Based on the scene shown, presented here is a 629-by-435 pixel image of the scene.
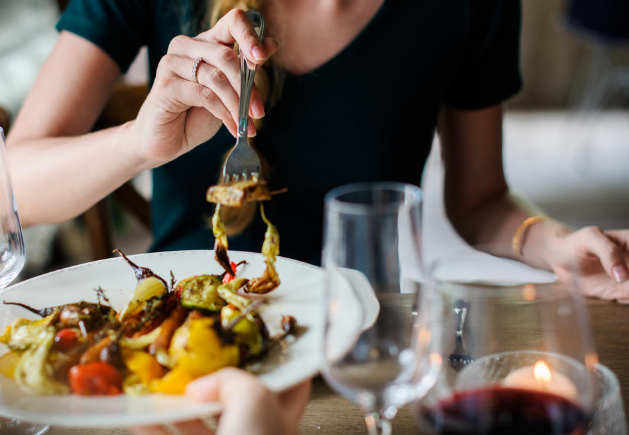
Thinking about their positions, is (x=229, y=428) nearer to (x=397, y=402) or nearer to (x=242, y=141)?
(x=397, y=402)

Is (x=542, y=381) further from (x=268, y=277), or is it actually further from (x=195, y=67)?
(x=195, y=67)

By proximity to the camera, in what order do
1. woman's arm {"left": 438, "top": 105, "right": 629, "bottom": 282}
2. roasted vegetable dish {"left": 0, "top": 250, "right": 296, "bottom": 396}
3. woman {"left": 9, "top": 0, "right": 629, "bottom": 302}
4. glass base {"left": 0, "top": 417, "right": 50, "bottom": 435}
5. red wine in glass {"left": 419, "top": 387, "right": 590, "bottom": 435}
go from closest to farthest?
red wine in glass {"left": 419, "top": 387, "right": 590, "bottom": 435} < roasted vegetable dish {"left": 0, "top": 250, "right": 296, "bottom": 396} < glass base {"left": 0, "top": 417, "right": 50, "bottom": 435} < woman {"left": 9, "top": 0, "right": 629, "bottom": 302} < woman's arm {"left": 438, "top": 105, "right": 629, "bottom": 282}

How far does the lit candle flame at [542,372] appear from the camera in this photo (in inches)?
18.2

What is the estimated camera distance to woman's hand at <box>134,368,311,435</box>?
42 cm

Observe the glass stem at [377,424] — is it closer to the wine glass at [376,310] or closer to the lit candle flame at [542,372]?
the wine glass at [376,310]

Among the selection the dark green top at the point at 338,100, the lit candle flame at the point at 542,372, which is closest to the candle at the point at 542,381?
the lit candle flame at the point at 542,372

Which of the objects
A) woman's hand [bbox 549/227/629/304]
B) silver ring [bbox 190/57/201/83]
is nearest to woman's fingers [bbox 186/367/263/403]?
silver ring [bbox 190/57/201/83]

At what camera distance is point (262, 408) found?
17.1 inches

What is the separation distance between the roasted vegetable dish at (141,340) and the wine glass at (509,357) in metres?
0.17

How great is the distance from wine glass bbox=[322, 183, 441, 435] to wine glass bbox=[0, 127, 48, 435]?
0.37 meters

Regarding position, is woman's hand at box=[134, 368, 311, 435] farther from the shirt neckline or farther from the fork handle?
the shirt neckline

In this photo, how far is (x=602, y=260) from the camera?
2.61 feet

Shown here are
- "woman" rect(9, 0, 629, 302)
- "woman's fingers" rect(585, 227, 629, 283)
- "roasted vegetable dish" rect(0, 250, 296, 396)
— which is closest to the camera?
"roasted vegetable dish" rect(0, 250, 296, 396)

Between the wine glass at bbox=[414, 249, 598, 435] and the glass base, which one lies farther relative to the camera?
the glass base
